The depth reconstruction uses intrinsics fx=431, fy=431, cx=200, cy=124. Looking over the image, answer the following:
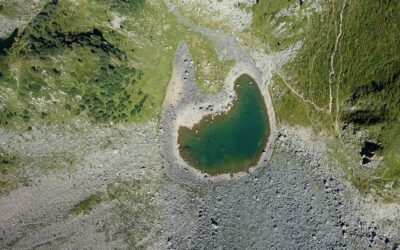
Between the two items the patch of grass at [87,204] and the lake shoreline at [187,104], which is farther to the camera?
the lake shoreline at [187,104]

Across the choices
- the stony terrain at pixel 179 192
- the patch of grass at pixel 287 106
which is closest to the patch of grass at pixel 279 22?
→ the stony terrain at pixel 179 192

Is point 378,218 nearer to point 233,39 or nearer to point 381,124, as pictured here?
point 381,124

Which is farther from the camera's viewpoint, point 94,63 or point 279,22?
point 279,22

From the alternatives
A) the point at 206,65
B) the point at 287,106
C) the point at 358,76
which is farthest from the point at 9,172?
the point at 358,76

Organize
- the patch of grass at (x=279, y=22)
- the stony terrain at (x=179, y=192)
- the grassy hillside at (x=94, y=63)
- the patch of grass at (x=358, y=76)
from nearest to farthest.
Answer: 1. the grassy hillside at (x=94, y=63)
2. the patch of grass at (x=358, y=76)
3. the stony terrain at (x=179, y=192)
4. the patch of grass at (x=279, y=22)

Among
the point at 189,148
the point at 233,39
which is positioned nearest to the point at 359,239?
the point at 189,148

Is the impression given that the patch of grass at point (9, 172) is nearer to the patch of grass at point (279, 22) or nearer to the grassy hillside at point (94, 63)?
the grassy hillside at point (94, 63)

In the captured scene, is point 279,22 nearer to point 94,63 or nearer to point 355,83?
point 355,83
